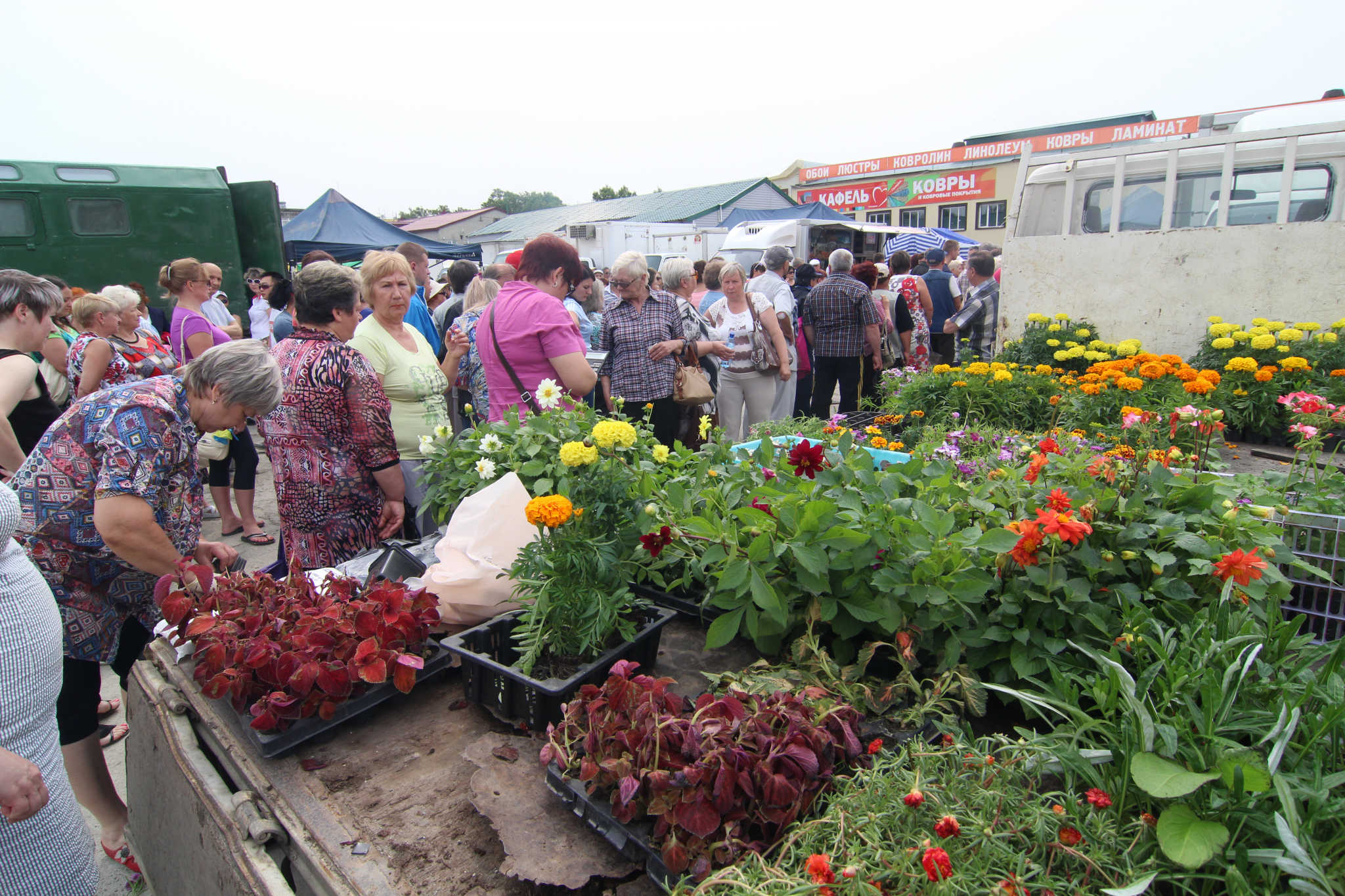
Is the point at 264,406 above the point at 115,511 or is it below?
above

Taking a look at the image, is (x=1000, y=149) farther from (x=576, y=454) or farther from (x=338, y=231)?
(x=576, y=454)

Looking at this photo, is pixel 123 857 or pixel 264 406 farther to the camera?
pixel 123 857

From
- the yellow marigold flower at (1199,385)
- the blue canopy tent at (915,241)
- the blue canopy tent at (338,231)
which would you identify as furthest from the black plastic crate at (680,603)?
the blue canopy tent at (915,241)

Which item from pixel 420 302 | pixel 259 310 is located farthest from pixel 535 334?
pixel 259 310

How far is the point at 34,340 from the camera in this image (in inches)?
128

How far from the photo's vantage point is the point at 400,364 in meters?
3.23

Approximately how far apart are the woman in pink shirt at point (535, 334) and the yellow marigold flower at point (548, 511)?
1.71 meters

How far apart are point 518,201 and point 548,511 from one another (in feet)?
330

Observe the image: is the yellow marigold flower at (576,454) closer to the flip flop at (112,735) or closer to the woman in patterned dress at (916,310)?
the flip flop at (112,735)

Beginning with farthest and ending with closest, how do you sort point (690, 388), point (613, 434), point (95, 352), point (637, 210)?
point (637, 210) → point (690, 388) → point (95, 352) → point (613, 434)

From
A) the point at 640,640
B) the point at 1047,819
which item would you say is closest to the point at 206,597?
the point at 640,640

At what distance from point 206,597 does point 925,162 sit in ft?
117

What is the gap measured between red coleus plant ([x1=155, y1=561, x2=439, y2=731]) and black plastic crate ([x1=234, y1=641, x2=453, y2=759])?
0.9 inches

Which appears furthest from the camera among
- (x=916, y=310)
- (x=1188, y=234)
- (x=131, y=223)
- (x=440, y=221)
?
(x=440, y=221)
